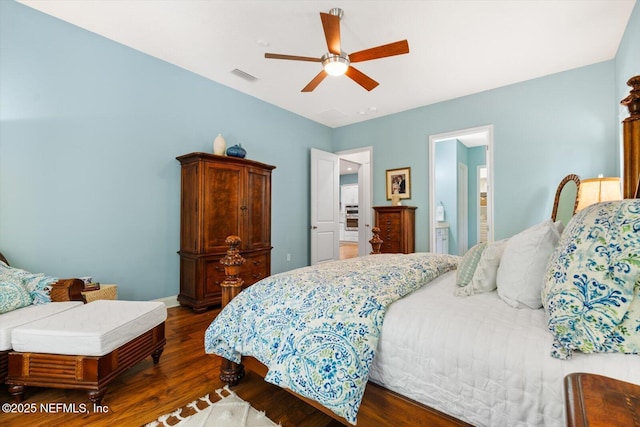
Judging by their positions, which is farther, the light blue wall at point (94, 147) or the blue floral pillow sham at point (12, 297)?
the light blue wall at point (94, 147)

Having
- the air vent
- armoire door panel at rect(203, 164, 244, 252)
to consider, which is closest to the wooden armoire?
armoire door panel at rect(203, 164, 244, 252)

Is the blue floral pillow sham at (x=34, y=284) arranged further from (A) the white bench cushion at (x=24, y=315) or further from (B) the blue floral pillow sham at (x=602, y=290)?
(B) the blue floral pillow sham at (x=602, y=290)

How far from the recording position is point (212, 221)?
321cm

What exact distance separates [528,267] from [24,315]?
2.72 meters

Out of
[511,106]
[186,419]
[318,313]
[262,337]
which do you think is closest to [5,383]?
[186,419]

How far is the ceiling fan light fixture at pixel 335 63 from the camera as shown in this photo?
2424 mm

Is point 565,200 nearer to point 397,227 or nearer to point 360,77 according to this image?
point 397,227

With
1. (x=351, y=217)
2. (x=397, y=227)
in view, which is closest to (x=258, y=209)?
(x=397, y=227)

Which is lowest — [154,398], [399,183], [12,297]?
[154,398]

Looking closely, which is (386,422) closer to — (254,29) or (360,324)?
(360,324)

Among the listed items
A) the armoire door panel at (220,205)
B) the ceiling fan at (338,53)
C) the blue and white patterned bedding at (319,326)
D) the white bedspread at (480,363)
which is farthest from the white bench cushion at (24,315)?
the ceiling fan at (338,53)

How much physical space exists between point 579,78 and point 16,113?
5652mm

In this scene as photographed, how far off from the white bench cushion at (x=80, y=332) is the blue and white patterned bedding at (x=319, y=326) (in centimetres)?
51

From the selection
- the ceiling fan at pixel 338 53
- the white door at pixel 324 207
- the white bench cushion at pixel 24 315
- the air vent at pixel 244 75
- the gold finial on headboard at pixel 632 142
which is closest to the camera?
the gold finial on headboard at pixel 632 142
